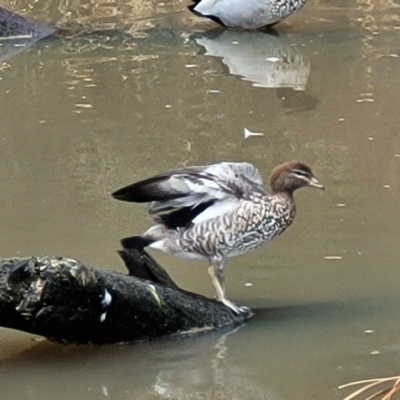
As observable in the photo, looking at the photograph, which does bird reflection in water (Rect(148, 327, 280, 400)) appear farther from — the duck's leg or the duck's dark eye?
the duck's dark eye

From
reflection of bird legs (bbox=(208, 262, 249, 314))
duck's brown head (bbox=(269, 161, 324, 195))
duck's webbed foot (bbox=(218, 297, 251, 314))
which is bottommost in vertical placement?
duck's webbed foot (bbox=(218, 297, 251, 314))

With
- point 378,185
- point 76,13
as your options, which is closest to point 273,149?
point 378,185

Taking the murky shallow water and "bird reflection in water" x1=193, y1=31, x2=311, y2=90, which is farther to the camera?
"bird reflection in water" x1=193, y1=31, x2=311, y2=90

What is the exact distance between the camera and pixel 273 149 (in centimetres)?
720

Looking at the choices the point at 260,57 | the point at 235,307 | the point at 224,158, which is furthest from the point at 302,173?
the point at 260,57

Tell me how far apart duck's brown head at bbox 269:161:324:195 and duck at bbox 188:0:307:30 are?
585 centimetres

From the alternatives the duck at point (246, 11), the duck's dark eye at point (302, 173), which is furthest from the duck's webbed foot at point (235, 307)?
the duck at point (246, 11)

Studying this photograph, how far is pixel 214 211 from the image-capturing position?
16.5 feet

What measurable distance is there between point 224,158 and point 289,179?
77.3 inches

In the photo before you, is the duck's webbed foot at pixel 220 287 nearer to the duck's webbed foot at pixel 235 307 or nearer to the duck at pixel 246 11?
the duck's webbed foot at pixel 235 307

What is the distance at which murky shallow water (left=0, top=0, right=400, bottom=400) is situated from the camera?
447cm

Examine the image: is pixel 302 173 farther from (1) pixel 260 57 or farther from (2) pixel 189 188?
(1) pixel 260 57

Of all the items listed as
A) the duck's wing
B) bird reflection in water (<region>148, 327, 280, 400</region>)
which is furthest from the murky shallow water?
the duck's wing

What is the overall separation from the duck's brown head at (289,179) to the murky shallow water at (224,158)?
441 mm
